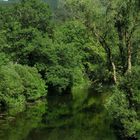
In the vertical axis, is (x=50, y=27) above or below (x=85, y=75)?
above

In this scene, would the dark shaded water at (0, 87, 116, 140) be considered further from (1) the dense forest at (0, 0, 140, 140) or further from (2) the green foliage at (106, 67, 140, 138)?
(2) the green foliage at (106, 67, 140, 138)

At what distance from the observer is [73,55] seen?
88562 mm

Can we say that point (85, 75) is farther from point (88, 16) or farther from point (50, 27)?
point (88, 16)

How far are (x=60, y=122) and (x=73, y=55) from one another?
39639mm

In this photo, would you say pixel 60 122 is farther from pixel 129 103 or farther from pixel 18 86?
pixel 129 103

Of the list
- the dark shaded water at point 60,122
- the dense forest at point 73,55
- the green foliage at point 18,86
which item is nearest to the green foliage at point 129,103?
the dense forest at point 73,55

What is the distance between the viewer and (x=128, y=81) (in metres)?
35.5

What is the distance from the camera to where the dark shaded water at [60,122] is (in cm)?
4272

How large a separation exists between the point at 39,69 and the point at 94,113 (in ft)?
94.2

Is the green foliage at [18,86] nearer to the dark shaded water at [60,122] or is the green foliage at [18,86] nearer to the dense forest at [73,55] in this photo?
the dense forest at [73,55]

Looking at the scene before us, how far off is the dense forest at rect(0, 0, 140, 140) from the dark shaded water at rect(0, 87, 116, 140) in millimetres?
1996

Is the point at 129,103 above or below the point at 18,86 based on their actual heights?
below

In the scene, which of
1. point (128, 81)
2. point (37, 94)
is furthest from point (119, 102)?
point (37, 94)

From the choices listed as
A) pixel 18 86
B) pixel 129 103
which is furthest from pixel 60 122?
pixel 129 103
